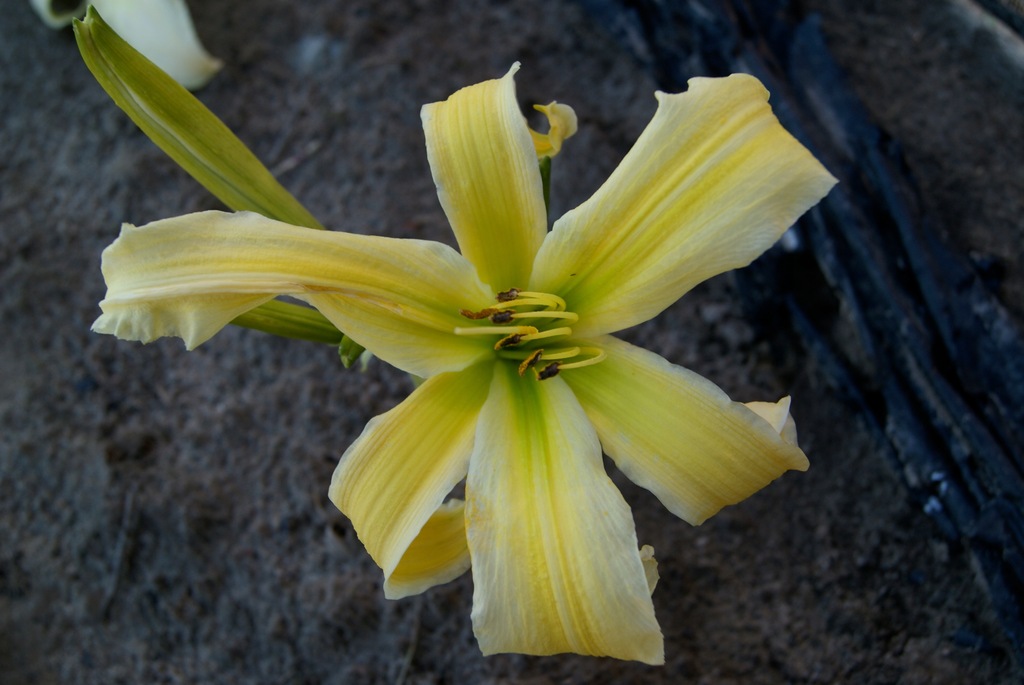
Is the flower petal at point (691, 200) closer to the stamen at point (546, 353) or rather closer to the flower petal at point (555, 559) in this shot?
the stamen at point (546, 353)

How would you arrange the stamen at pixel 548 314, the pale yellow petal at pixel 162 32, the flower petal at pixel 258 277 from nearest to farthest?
1. the flower petal at pixel 258 277
2. the stamen at pixel 548 314
3. the pale yellow petal at pixel 162 32

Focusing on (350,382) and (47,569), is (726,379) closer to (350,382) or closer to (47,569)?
(350,382)

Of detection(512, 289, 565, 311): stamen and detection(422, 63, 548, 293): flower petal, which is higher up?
detection(422, 63, 548, 293): flower petal

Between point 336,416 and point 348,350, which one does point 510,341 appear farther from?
point 336,416

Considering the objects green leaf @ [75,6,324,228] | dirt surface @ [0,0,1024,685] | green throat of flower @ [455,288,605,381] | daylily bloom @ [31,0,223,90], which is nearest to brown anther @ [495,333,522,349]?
green throat of flower @ [455,288,605,381]

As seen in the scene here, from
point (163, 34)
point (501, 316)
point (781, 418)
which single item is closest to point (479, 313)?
point (501, 316)

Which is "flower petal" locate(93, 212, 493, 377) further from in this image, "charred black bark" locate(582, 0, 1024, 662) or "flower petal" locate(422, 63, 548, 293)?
"charred black bark" locate(582, 0, 1024, 662)

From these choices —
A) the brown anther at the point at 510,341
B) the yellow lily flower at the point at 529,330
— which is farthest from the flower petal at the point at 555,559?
the brown anther at the point at 510,341
